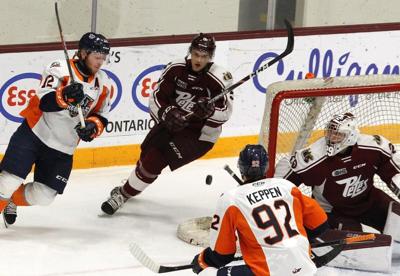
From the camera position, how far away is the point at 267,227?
4.18m

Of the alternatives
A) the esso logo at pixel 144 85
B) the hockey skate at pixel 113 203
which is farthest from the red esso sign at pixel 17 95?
the hockey skate at pixel 113 203

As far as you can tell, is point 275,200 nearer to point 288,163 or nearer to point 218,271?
point 218,271

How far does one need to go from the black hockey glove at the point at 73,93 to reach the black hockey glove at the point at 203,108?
634 millimetres

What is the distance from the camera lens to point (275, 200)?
165 inches

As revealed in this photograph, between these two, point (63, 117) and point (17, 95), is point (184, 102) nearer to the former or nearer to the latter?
point (63, 117)

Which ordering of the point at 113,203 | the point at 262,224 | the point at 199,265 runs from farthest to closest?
the point at 113,203, the point at 199,265, the point at 262,224

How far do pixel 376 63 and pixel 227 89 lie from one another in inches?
80.6

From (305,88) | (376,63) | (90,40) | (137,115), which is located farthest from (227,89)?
(376,63)

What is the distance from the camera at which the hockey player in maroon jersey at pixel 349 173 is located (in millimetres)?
5402

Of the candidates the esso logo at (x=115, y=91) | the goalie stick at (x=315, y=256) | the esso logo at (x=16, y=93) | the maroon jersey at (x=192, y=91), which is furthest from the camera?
the esso logo at (x=115, y=91)

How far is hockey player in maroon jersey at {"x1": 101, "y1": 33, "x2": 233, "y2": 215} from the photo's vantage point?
5770mm

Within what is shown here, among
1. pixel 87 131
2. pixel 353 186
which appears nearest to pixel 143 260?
pixel 87 131

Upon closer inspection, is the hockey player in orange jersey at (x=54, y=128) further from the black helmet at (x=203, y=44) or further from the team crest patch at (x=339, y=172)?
the team crest patch at (x=339, y=172)

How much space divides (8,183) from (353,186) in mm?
1703
